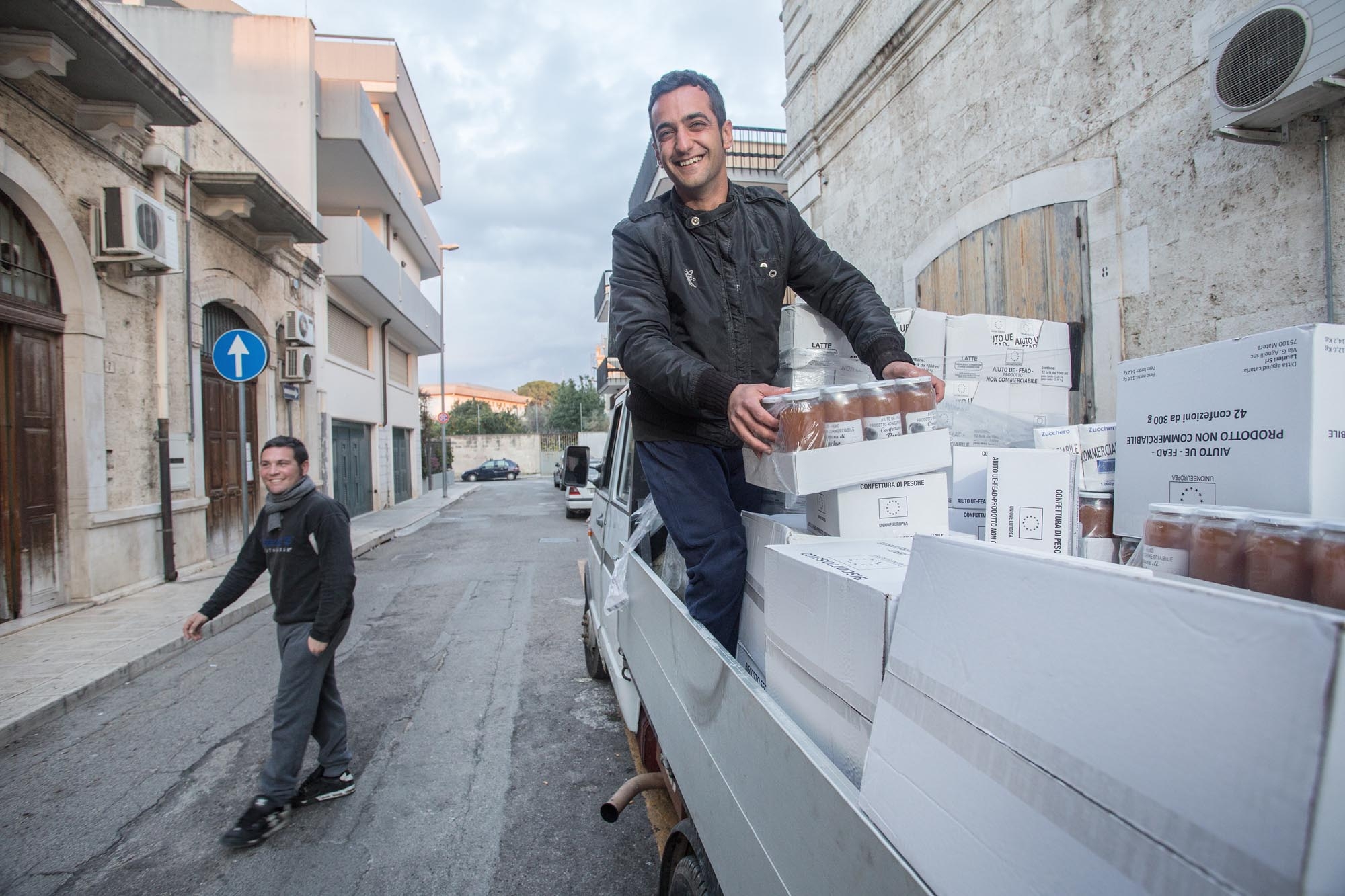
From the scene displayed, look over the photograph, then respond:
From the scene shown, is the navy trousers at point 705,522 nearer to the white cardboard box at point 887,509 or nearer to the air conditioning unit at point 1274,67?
the white cardboard box at point 887,509

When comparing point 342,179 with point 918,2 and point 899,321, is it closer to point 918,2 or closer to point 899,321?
point 918,2

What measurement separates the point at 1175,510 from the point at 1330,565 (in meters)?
0.31

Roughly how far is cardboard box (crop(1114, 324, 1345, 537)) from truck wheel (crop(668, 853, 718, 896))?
4.62ft

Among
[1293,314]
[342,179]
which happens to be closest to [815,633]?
[1293,314]

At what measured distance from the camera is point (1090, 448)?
200 centimetres

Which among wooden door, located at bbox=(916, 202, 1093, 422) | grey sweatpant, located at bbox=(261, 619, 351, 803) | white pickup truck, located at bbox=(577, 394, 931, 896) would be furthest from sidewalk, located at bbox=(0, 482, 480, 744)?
wooden door, located at bbox=(916, 202, 1093, 422)

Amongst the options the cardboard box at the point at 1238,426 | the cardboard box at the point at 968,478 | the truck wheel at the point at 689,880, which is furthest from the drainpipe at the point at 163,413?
the cardboard box at the point at 1238,426

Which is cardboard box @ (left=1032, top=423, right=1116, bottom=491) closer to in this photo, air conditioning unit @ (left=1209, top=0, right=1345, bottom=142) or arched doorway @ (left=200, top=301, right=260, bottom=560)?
air conditioning unit @ (left=1209, top=0, right=1345, bottom=142)

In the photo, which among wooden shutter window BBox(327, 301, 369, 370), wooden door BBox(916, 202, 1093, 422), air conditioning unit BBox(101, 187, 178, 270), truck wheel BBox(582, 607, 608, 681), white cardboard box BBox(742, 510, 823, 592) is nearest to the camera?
white cardboard box BBox(742, 510, 823, 592)

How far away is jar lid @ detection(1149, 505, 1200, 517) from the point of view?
4.31 feet

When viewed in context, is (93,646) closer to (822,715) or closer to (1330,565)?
(822,715)

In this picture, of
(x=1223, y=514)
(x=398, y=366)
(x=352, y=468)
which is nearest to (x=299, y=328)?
(x=352, y=468)

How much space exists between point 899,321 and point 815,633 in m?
1.56

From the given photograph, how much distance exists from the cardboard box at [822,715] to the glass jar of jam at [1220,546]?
0.68 m
